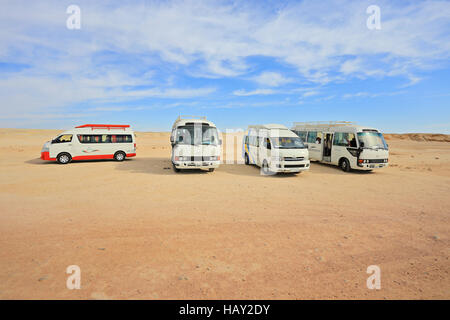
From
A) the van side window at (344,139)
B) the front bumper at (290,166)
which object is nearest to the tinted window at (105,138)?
the front bumper at (290,166)

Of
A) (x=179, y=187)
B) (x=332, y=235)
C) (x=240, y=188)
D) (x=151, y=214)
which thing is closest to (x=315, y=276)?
(x=332, y=235)

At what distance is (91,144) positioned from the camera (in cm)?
1620

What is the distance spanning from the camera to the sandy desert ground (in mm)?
3225

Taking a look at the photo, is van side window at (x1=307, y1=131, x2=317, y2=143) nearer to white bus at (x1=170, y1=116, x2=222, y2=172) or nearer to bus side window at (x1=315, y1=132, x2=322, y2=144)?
bus side window at (x1=315, y1=132, x2=322, y2=144)

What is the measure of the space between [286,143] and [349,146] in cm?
373

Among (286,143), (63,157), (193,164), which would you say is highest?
(286,143)

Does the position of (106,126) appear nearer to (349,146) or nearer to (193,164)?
(193,164)

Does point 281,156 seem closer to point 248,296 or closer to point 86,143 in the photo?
point 248,296

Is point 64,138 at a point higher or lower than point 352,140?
higher

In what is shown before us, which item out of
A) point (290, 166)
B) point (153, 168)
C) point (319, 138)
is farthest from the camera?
point (319, 138)

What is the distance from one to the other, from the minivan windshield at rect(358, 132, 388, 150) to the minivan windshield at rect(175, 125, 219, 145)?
24.5 feet

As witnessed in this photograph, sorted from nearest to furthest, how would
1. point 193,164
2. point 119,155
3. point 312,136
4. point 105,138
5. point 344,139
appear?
point 193,164 → point 344,139 → point 312,136 → point 105,138 → point 119,155

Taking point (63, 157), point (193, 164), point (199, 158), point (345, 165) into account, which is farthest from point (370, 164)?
point (63, 157)

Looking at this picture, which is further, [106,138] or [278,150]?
[106,138]
